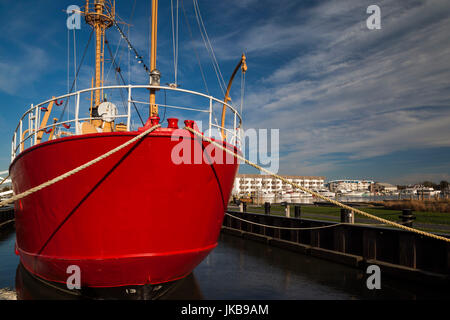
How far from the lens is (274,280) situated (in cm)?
873

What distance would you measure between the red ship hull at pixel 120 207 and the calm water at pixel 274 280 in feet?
5.62

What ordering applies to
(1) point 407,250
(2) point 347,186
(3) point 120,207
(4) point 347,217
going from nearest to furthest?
(3) point 120,207, (1) point 407,250, (4) point 347,217, (2) point 347,186

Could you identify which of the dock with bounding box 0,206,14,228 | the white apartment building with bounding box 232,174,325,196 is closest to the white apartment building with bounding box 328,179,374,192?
the white apartment building with bounding box 232,174,325,196

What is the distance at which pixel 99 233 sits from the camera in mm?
5449

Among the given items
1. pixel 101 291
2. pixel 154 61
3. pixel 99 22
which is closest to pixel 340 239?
pixel 101 291

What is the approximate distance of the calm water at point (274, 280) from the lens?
737cm

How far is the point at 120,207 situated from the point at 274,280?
540cm

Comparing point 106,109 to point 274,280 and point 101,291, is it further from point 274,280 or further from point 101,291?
point 274,280

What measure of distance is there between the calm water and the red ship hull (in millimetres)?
1714

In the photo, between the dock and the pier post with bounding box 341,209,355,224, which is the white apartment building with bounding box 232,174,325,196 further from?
the pier post with bounding box 341,209,355,224

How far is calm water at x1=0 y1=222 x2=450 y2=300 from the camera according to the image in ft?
24.2

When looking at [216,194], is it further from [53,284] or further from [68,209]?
[53,284]

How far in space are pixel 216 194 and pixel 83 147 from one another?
8.95ft
